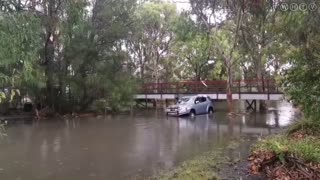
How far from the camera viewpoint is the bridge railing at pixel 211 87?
27875 mm

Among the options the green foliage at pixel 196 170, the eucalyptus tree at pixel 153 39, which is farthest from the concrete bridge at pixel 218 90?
the green foliage at pixel 196 170

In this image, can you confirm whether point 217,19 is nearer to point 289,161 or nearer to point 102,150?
point 102,150

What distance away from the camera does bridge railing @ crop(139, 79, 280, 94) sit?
91.5ft

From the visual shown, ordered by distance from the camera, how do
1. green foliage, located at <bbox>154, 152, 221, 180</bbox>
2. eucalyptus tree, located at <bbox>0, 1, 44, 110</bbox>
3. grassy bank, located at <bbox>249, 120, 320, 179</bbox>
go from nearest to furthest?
eucalyptus tree, located at <bbox>0, 1, 44, 110</bbox>, grassy bank, located at <bbox>249, 120, 320, 179</bbox>, green foliage, located at <bbox>154, 152, 221, 180</bbox>

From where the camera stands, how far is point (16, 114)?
90.8ft

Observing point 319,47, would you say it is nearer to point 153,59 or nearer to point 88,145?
point 88,145

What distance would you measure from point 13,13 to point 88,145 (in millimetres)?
8773

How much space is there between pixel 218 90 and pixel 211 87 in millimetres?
719

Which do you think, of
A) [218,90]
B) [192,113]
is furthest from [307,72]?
[218,90]

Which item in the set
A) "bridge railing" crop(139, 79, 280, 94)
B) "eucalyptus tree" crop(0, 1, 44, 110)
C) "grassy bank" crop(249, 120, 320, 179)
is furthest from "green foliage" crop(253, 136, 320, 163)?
"bridge railing" crop(139, 79, 280, 94)

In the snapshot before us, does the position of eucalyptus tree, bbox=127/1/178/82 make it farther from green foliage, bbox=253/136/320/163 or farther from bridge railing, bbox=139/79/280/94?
green foliage, bbox=253/136/320/163

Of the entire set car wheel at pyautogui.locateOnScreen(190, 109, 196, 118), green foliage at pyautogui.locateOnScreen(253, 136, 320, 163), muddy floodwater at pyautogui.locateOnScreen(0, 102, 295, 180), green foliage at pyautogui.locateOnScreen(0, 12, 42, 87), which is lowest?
muddy floodwater at pyautogui.locateOnScreen(0, 102, 295, 180)

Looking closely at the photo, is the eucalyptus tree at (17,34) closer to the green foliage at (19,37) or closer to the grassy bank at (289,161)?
the green foliage at (19,37)

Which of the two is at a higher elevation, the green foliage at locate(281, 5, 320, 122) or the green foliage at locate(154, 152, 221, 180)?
the green foliage at locate(281, 5, 320, 122)
